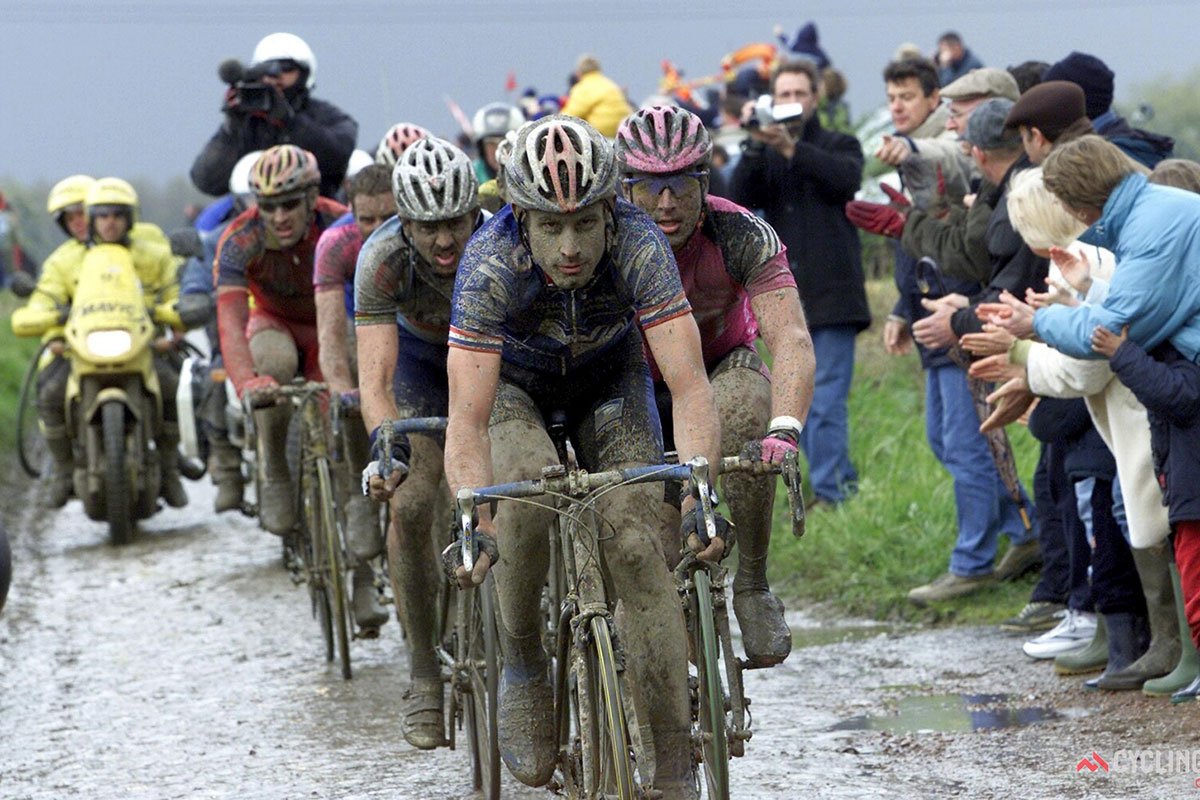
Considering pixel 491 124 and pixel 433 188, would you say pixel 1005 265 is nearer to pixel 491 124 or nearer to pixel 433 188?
pixel 433 188

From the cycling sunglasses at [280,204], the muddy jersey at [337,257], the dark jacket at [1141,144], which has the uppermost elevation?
the dark jacket at [1141,144]

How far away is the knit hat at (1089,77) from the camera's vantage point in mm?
9586

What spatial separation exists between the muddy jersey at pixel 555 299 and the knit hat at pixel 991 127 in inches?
129

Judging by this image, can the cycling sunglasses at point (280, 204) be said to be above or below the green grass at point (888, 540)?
above

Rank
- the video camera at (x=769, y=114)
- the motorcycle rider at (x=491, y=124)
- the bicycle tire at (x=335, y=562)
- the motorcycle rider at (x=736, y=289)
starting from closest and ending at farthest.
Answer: the motorcycle rider at (x=736, y=289)
the bicycle tire at (x=335, y=562)
the video camera at (x=769, y=114)
the motorcycle rider at (x=491, y=124)

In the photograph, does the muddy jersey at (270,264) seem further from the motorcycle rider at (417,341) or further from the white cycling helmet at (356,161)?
the motorcycle rider at (417,341)

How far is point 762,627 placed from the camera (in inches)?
273

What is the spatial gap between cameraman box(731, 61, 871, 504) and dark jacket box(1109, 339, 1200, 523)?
431cm

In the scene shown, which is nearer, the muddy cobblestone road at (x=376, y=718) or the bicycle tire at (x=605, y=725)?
the bicycle tire at (x=605, y=725)

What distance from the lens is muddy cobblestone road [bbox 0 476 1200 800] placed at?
7035mm

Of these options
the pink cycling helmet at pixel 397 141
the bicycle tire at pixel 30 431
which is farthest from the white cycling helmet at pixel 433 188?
the bicycle tire at pixel 30 431

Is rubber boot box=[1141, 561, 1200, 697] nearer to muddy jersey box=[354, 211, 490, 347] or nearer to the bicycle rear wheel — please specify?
the bicycle rear wheel

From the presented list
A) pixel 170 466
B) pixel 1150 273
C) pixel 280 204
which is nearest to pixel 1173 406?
pixel 1150 273

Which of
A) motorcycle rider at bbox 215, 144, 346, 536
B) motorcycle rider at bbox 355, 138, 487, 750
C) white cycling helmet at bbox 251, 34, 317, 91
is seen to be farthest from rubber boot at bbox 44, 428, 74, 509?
motorcycle rider at bbox 355, 138, 487, 750
